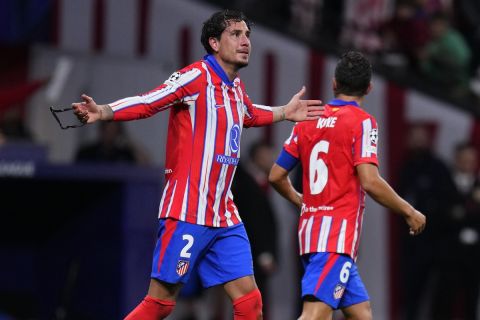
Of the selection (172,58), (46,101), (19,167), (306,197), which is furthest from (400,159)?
(306,197)

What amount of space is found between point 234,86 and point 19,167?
4020 mm

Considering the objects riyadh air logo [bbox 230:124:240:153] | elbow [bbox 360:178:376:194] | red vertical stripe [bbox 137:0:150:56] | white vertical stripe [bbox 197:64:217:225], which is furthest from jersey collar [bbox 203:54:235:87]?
red vertical stripe [bbox 137:0:150:56]

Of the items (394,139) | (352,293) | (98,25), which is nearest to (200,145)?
(352,293)

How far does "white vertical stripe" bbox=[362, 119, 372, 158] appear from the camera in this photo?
7242 mm

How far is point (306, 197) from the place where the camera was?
24.6 ft

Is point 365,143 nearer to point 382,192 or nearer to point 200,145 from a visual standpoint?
point 382,192

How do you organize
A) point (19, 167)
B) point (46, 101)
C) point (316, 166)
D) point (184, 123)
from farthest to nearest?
point (46, 101)
point (19, 167)
point (316, 166)
point (184, 123)

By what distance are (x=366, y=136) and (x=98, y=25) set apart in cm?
695

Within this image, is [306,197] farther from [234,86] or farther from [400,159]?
[400,159]

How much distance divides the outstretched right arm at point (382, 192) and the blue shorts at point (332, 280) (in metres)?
0.43

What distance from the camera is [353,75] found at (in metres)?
7.43

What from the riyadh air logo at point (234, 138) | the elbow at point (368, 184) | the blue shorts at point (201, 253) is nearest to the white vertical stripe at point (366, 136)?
the elbow at point (368, 184)

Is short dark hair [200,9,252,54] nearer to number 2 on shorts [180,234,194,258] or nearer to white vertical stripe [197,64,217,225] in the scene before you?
white vertical stripe [197,64,217,225]

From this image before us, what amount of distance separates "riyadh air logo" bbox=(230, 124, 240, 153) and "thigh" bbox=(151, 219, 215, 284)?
1.54 ft
